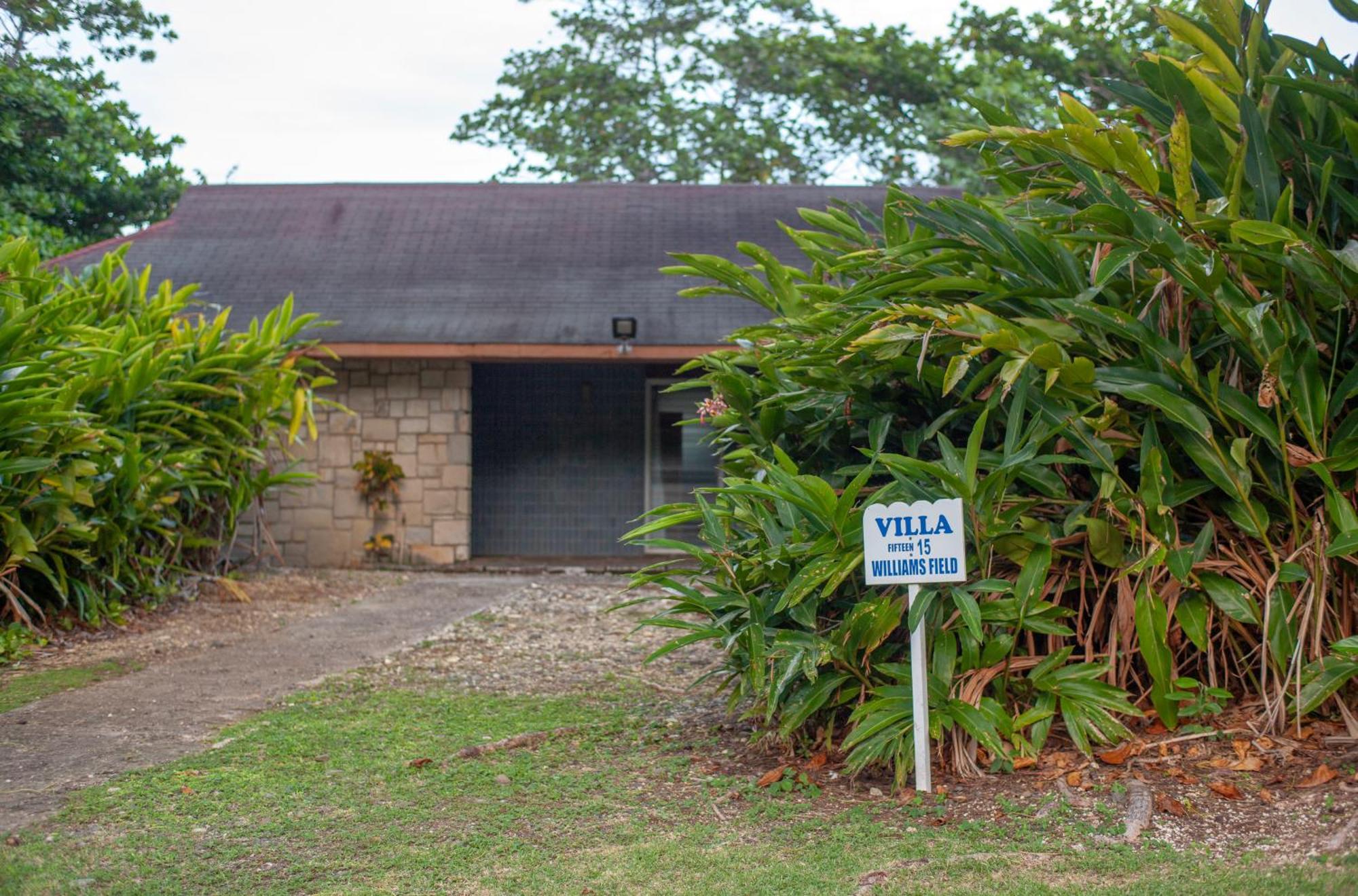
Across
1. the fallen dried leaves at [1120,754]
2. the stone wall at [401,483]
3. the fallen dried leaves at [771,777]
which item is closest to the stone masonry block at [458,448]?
the stone wall at [401,483]

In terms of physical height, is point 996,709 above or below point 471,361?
below

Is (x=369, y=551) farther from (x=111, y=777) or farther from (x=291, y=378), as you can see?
(x=111, y=777)

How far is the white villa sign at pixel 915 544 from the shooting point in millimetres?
4176

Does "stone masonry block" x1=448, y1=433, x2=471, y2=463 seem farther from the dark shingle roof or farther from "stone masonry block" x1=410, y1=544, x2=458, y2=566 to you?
the dark shingle roof

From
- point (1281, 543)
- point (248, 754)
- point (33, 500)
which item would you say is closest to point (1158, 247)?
point (1281, 543)

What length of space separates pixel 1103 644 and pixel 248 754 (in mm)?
3378

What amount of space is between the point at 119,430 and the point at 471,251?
6.22 m

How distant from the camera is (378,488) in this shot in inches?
477

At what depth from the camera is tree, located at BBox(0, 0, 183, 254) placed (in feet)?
19.7

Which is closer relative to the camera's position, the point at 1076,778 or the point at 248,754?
the point at 1076,778

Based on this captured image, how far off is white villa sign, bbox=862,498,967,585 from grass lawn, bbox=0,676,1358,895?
29.8 inches

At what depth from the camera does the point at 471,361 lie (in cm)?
1245

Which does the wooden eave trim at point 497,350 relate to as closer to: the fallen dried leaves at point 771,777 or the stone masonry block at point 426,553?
the stone masonry block at point 426,553

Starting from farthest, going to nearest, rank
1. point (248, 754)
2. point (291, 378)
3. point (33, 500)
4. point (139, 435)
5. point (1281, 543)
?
point (291, 378), point (139, 435), point (33, 500), point (248, 754), point (1281, 543)
